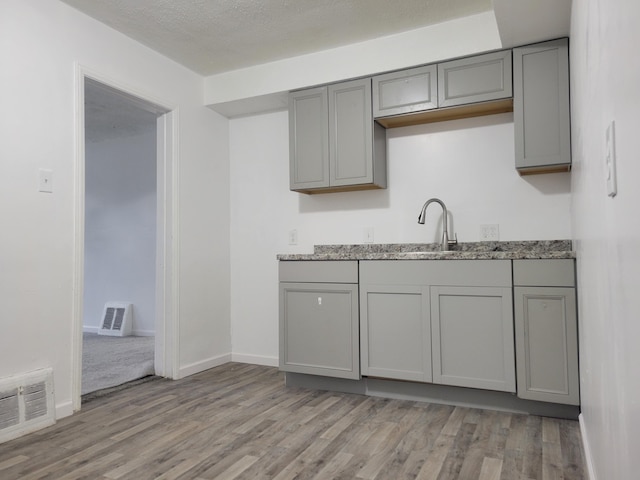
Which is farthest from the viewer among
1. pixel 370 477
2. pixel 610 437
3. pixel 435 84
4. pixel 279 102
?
pixel 279 102

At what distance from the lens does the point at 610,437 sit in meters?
1.09

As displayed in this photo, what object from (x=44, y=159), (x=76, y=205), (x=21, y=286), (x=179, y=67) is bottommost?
(x=21, y=286)

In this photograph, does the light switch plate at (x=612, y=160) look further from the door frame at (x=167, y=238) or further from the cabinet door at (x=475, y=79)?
the door frame at (x=167, y=238)

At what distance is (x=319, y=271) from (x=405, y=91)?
4.39 feet

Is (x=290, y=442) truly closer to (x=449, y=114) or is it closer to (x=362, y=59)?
→ (x=449, y=114)

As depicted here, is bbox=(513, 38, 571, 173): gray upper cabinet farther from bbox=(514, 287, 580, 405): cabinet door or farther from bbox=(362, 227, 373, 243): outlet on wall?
bbox=(362, 227, 373, 243): outlet on wall

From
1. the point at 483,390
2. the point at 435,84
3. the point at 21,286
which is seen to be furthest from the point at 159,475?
the point at 435,84

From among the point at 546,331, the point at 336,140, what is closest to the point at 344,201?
the point at 336,140

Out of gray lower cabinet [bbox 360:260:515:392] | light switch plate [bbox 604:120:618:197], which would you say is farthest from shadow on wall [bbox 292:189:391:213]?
light switch plate [bbox 604:120:618:197]

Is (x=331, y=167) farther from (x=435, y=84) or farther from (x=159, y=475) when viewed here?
(x=159, y=475)

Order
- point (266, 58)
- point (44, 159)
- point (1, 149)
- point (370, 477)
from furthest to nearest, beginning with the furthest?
1. point (266, 58)
2. point (44, 159)
3. point (1, 149)
4. point (370, 477)

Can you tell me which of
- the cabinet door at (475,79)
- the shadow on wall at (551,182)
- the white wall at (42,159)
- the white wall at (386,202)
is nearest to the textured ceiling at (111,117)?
the white wall at (42,159)

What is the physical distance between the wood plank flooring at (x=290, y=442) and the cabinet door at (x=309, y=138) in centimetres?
153

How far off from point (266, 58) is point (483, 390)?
2769 mm
